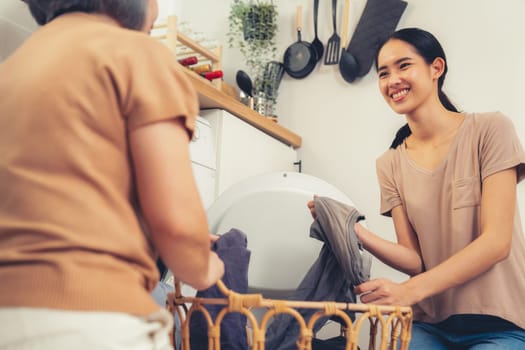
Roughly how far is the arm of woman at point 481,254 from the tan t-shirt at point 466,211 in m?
0.02

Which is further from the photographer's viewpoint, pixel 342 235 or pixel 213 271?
pixel 342 235

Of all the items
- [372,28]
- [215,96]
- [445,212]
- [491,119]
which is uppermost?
[372,28]

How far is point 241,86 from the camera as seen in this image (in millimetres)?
2061

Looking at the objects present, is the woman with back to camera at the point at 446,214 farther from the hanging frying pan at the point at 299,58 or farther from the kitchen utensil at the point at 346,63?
the hanging frying pan at the point at 299,58

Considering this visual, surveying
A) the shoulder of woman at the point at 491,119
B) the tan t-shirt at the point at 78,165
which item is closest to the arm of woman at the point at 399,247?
the shoulder of woman at the point at 491,119

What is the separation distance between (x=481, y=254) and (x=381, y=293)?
244 millimetres

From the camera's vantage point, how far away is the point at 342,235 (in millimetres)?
948

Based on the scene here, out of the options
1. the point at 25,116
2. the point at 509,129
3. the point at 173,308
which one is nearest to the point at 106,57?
the point at 25,116

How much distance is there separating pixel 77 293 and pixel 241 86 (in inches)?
65.1

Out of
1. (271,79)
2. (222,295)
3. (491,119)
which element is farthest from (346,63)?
(222,295)

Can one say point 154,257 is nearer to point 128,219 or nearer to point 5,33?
point 128,219

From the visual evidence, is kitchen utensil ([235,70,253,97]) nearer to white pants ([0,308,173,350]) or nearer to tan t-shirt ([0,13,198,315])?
tan t-shirt ([0,13,198,315])

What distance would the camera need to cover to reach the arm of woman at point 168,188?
0.52 m

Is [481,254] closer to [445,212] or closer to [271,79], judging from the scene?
[445,212]
